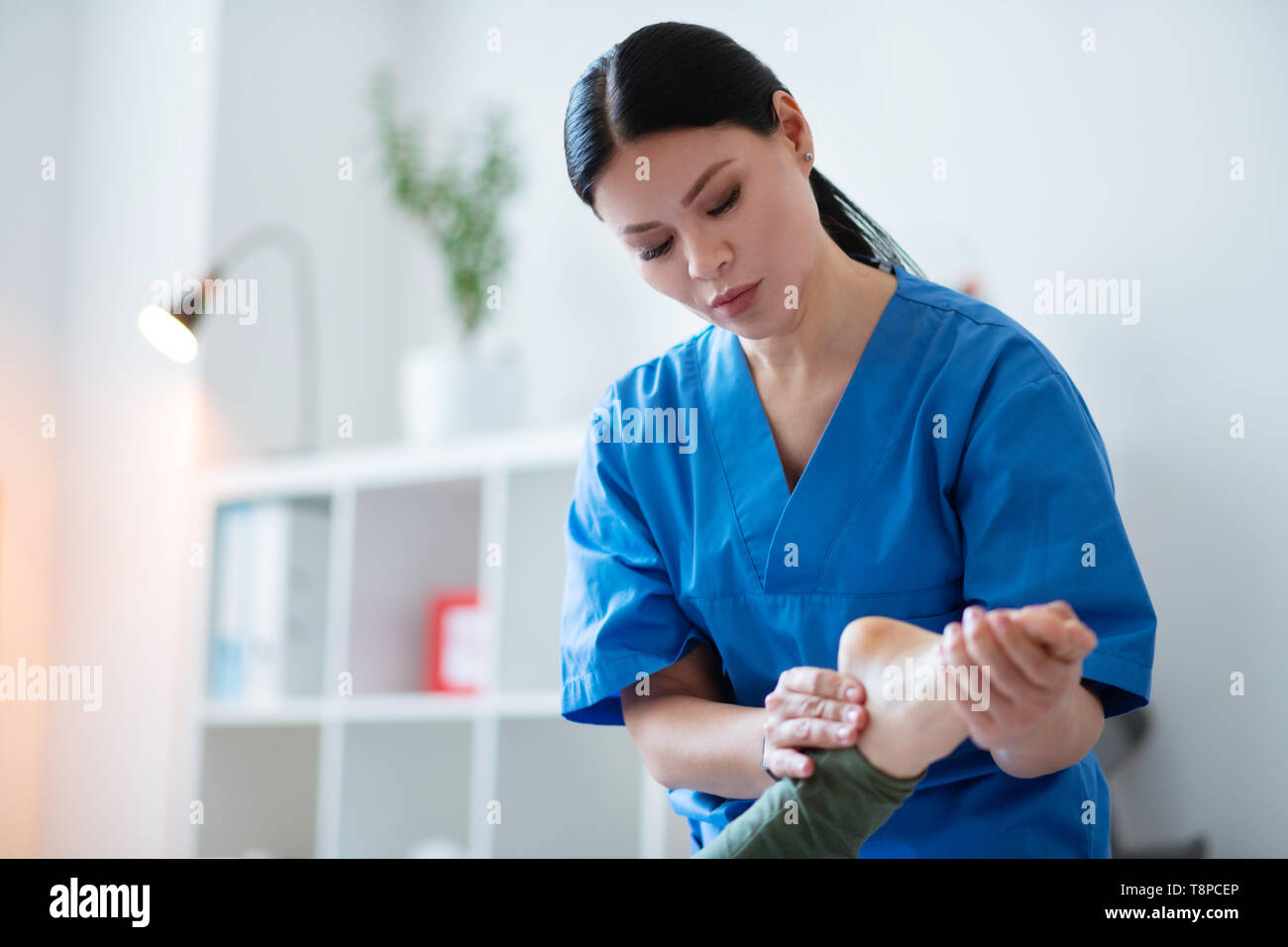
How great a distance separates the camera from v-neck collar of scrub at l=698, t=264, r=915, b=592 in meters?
0.86

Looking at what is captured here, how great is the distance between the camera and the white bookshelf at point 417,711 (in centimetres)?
185

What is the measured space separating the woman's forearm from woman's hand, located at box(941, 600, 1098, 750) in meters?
0.17

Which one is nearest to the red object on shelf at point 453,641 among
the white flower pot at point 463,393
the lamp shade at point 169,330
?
the white flower pot at point 463,393

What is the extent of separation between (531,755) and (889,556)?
3.82ft

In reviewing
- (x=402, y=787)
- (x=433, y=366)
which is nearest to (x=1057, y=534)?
(x=433, y=366)

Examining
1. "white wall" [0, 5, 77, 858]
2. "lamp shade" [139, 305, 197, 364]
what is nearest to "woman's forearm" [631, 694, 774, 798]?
"lamp shade" [139, 305, 197, 364]

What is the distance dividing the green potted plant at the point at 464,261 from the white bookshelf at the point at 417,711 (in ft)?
0.27

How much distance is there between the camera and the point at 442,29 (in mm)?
2492

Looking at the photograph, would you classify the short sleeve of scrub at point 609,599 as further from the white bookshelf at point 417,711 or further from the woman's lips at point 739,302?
the white bookshelf at point 417,711

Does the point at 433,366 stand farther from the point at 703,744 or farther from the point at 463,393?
the point at 703,744

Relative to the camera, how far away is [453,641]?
210 centimetres
